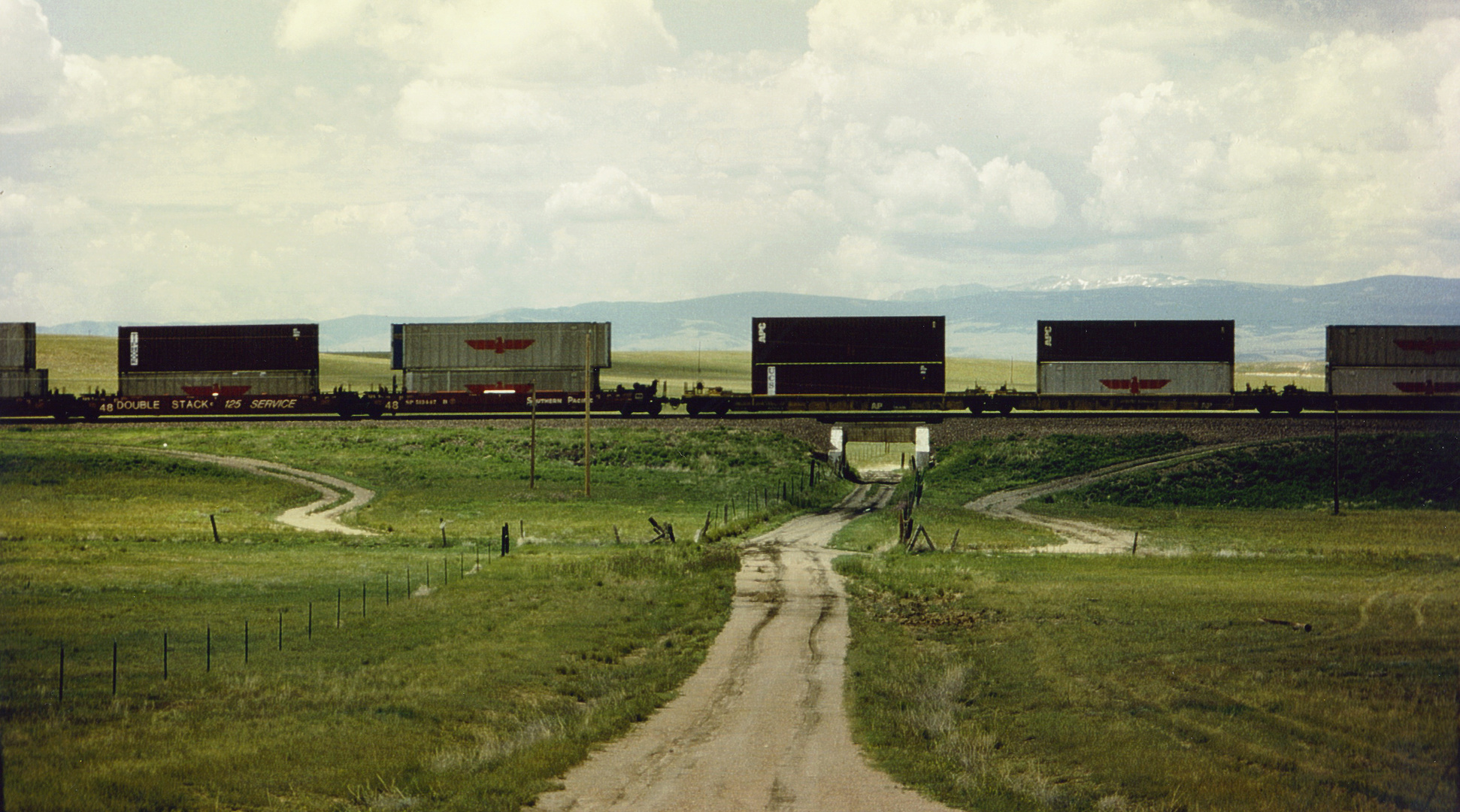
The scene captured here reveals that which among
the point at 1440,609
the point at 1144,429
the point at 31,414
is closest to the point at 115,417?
the point at 31,414

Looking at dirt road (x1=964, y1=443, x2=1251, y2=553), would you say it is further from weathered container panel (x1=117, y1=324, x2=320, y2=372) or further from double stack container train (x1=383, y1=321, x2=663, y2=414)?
weathered container panel (x1=117, y1=324, x2=320, y2=372)

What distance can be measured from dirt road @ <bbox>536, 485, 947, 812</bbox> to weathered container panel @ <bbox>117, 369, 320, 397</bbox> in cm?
5303

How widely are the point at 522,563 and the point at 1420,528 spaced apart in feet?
131

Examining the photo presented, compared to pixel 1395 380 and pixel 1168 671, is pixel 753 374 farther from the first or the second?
pixel 1168 671

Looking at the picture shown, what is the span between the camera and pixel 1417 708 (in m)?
19.2

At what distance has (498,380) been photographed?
73.8 m

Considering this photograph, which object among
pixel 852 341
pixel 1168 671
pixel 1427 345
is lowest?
pixel 1168 671

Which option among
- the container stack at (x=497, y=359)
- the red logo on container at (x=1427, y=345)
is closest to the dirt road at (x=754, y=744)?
the container stack at (x=497, y=359)

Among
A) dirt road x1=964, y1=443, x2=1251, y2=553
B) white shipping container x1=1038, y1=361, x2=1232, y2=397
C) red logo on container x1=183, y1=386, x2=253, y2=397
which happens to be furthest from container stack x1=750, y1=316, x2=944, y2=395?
red logo on container x1=183, y1=386, x2=253, y2=397

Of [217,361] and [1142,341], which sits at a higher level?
[1142,341]

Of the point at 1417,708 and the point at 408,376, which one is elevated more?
the point at 408,376

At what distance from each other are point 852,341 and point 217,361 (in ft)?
137

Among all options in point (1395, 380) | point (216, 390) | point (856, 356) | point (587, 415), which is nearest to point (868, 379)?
point (856, 356)

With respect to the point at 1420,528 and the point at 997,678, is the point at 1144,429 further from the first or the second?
the point at 997,678
